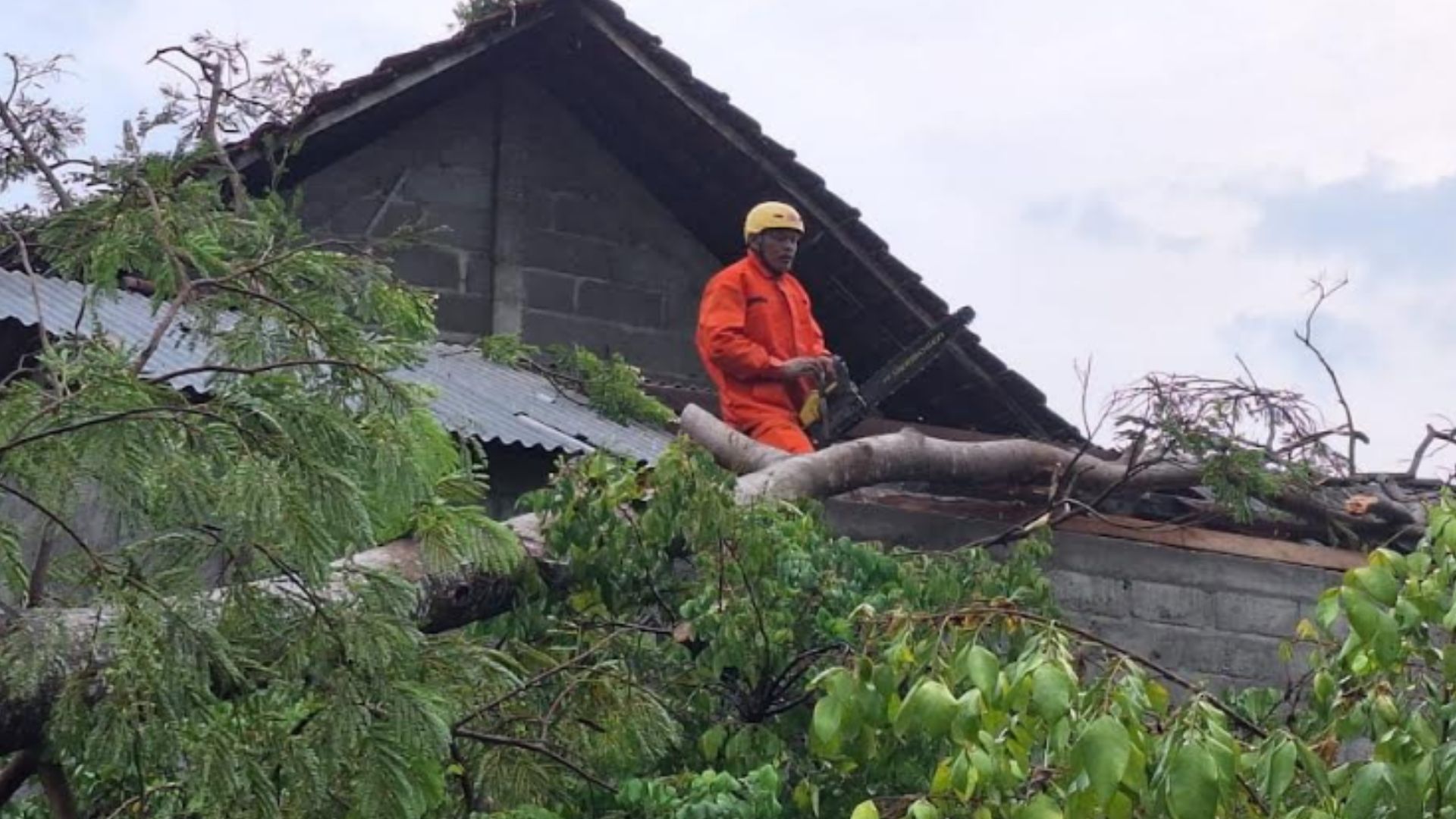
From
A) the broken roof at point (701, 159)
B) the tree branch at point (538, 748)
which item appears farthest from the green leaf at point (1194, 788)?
the broken roof at point (701, 159)

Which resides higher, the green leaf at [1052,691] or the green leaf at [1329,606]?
the green leaf at [1329,606]

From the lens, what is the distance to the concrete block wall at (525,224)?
11109 mm

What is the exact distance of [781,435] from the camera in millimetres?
8969

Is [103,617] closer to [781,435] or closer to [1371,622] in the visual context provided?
[1371,622]

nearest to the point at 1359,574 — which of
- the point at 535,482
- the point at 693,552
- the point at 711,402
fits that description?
the point at 693,552

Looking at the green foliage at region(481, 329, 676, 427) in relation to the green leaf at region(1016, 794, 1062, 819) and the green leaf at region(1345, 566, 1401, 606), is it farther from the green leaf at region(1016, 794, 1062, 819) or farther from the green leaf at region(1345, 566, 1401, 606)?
the green leaf at region(1016, 794, 1062, 819)

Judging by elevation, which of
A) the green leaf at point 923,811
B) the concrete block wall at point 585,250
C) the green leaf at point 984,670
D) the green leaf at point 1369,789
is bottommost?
the green leaf at point 923,811

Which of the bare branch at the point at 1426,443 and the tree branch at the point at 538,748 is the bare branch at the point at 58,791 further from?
the bare branch at the point at 1426,443

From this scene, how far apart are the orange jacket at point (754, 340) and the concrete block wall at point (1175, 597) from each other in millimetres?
593

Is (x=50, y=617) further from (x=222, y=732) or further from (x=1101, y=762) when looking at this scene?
(x=1101, y=762)

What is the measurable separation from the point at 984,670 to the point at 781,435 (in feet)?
16.1

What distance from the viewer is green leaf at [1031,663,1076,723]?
12.9 ft

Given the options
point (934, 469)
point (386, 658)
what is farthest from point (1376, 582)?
point (934, 469)

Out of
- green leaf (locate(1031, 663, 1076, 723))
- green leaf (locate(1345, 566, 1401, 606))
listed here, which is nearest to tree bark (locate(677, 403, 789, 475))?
green leaf (locate(1345, 566, 1401, 606))
